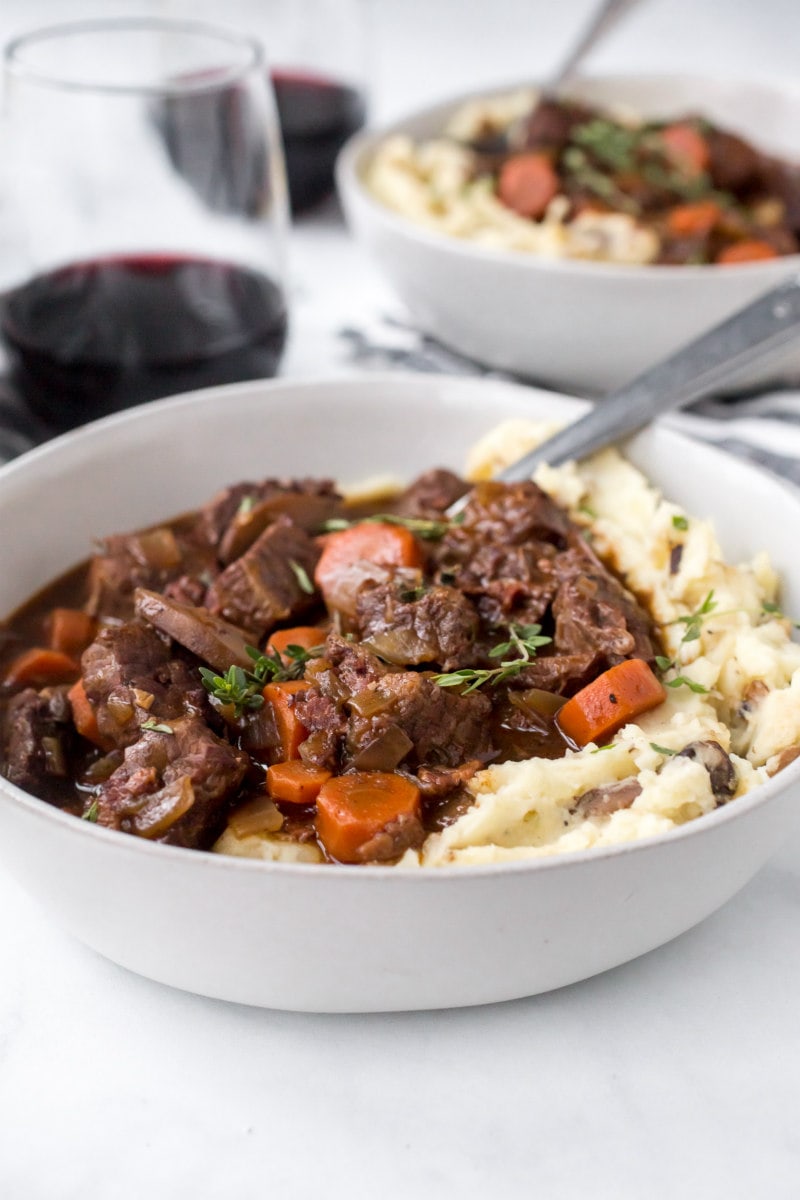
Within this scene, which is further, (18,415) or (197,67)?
(197,67)

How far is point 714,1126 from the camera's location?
11.0ft

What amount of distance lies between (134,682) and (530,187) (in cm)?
450

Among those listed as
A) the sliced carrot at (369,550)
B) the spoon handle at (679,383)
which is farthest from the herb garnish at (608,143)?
the sliced carrot at (369,550)

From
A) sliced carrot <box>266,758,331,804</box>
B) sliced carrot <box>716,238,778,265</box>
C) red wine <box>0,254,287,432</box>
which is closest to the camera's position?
sliced carrot <box>266,758,331,804</box>

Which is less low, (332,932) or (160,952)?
(332,932)

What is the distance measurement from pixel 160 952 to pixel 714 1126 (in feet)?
4.73

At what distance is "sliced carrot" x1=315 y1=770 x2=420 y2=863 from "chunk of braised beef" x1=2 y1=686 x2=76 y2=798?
2.79 ft

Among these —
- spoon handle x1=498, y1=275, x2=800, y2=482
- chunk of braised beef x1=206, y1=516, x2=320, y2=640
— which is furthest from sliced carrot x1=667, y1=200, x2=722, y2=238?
chunk of braised beef x1=206, y1=516, x2=320, y2=640

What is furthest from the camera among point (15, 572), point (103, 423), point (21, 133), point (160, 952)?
point (21, 133)

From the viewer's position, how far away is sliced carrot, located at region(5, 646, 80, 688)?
4430mm

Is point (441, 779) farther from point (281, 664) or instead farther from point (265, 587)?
point (265, 587)

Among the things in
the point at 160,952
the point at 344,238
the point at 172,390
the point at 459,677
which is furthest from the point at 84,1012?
the point at 344,238

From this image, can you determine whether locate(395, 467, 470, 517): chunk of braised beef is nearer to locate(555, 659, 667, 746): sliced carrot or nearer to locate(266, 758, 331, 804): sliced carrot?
locate(555, 659, 667, 746): sliced carrot

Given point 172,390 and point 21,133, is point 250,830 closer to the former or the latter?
point 172,390
